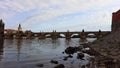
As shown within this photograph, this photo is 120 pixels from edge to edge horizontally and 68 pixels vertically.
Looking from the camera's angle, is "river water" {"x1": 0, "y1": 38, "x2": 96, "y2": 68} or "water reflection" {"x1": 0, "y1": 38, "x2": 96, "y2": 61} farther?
"water reflection" {"x1": 0, "y1": 38, "x2": 96, "y2": 61}

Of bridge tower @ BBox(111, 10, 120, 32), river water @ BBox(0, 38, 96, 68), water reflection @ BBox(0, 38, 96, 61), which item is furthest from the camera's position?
bridge tower @ BBox(111, 10, 120, 32)

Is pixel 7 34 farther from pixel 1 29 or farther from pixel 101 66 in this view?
pixel 101 66

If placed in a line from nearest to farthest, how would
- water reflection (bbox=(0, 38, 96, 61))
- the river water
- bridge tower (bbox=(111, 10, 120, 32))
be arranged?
the river water
water reflection (bbox=(0, 38, 96, 61))
bridge tower (bbox=(111, 10, 120, 32))

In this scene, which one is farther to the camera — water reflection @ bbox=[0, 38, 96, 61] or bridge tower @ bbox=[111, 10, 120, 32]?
bridge tower @ bbox=[111, 10, 120, 32]

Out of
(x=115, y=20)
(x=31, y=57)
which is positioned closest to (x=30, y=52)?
(x=31, y=57)

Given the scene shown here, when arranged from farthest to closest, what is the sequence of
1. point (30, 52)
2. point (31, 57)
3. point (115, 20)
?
point (115, 20), point (30, 52), point (31, 57)

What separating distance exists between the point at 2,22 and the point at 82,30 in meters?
62.5

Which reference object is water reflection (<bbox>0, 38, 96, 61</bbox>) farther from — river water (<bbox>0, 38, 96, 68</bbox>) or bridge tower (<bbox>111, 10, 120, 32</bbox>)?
bridge tower (<bbox>111, 10, 120, 32</bbox>)

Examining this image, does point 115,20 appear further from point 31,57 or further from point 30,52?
point 31,57

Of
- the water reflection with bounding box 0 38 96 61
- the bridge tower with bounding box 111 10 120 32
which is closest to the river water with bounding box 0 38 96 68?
the water reflection with bounding box 0 38 96 61

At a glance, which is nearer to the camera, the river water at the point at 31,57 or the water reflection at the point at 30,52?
the river water at the point at 31,57

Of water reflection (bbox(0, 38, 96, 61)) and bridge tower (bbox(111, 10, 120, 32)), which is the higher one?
bridge tower (bbox(111, 10, 120, 32))

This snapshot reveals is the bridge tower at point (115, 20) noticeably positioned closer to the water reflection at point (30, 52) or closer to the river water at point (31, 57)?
the water reflection at point (30, 52)

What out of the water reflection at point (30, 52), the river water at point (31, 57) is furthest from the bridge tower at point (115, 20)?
the river water at point (31, 57)
